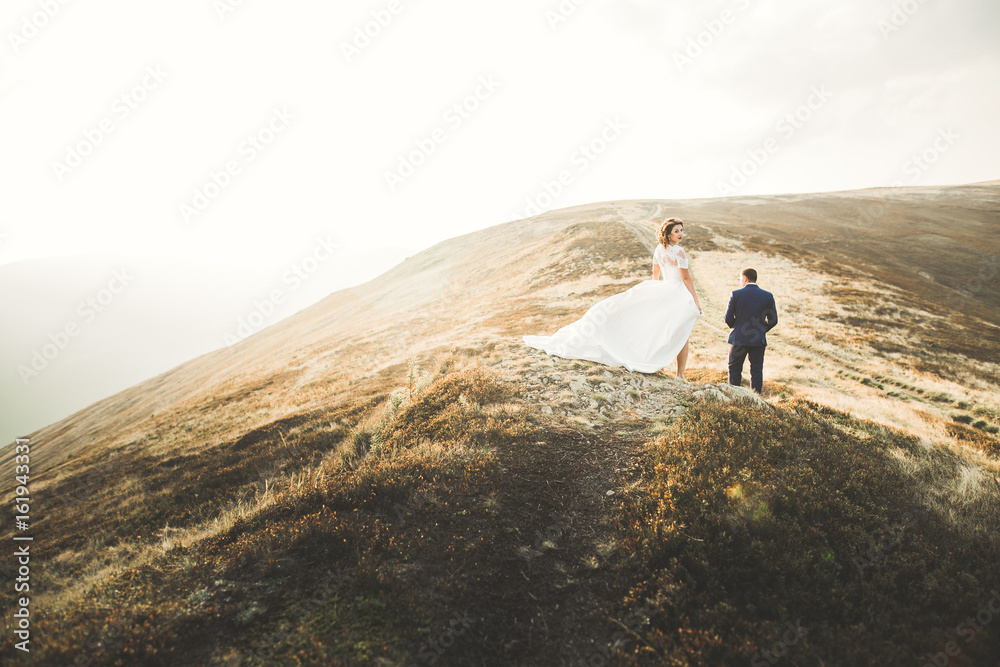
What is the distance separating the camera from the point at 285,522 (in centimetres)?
529

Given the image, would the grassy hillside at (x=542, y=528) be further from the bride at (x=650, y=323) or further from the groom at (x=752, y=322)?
the groom at (x=752, y=322)

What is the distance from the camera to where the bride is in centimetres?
1017

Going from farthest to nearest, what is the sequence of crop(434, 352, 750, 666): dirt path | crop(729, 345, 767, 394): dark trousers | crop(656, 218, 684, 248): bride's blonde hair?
crop(656, 218, 684, 248): bride's blonde hair < crop(729, 345, 767, 394): dark trousers < crop(434, 352, 750, 666): dirt path

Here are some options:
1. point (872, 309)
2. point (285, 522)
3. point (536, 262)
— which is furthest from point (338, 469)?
point (536, 262)

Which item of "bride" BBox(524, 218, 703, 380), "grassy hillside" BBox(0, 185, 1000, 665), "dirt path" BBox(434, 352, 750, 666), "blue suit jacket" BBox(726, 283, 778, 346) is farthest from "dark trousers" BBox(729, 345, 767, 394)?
"dirt path" BBox(434, 352, 750, 666)

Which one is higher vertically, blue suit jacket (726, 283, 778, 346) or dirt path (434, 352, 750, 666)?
blue suit jacket (726, 283, 778, 346)

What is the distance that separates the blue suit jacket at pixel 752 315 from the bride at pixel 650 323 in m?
0.97

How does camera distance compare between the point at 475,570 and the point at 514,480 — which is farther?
the point at 514,480

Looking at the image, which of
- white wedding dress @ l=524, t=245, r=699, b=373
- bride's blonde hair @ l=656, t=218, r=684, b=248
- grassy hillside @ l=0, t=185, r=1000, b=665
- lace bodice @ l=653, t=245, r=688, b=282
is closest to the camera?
grassy hillside @ l=0, t=185, r=1000, b=665

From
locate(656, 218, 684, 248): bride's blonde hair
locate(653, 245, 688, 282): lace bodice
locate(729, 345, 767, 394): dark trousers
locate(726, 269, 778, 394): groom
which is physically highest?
locate(656, 218, 684, 248): bride's blonde hair

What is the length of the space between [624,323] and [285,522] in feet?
29.7

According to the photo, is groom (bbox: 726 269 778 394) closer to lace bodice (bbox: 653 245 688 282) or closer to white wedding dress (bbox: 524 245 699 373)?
white wedding dress (bbox: 524 245 699 373)

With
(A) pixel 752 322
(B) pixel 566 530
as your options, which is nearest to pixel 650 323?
(A) pixel 752 322

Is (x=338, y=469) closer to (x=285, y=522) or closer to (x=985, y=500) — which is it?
(x=285, y=522)
